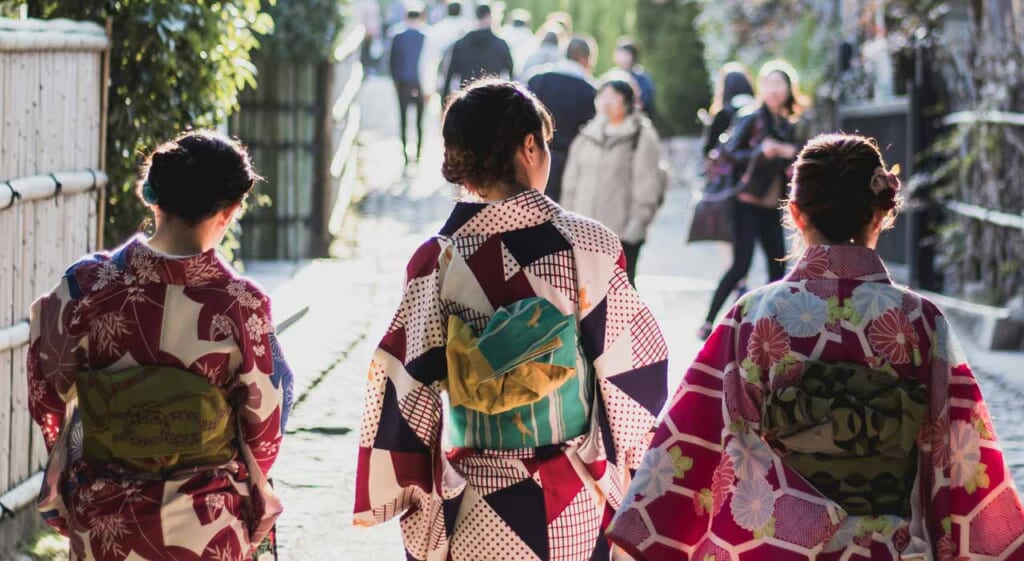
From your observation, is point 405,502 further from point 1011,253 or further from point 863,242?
point 1011,253

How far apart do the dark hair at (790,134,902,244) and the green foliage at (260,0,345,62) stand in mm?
8915

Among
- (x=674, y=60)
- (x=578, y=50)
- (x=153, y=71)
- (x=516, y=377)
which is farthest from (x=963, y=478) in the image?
(x=674, y=60)

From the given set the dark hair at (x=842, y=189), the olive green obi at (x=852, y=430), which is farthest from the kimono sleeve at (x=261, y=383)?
the dark hair at (x=842, y=189)

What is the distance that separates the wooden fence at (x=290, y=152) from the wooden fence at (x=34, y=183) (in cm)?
628

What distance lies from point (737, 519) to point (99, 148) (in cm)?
361

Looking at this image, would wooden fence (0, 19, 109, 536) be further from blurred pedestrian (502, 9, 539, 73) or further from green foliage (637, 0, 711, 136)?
green foliage (637, 0, 711, 136)

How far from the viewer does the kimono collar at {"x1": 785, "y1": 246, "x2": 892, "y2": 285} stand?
3.31m

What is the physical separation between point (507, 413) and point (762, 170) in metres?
6.63

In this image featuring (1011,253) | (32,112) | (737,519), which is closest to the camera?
(737,519)

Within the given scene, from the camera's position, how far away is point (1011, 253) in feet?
34.9

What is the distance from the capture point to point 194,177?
3396mm

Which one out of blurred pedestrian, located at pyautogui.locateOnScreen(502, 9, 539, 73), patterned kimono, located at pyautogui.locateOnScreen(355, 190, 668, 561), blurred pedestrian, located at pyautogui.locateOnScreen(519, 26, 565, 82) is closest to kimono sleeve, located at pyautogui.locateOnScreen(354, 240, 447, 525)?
patterned kimono, located at pyautogui.locateOnScreen(355, 190, 668, 561)

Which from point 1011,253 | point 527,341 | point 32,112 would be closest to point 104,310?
point 527,341

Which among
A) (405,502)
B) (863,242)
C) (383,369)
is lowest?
(405,502)
